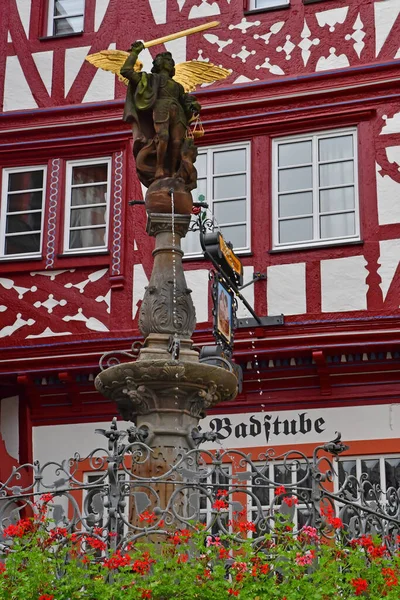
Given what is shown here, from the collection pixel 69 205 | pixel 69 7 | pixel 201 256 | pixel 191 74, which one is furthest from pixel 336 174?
pixel 191 74

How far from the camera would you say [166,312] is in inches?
339

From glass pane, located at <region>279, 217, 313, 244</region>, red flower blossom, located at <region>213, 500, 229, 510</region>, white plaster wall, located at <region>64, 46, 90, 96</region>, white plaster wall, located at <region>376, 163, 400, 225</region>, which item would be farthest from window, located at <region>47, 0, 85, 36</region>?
red flower blossom, located at <region>213, 500, 229, 510</region>

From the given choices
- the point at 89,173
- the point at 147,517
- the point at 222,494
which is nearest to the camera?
the point at 147,517

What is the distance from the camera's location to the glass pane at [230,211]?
15305 millimetres

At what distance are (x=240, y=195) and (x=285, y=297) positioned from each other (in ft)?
4.83

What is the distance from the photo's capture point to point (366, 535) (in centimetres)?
765

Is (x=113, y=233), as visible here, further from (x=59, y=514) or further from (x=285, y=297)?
(x=59, y=514)

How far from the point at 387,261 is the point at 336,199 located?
1.03m

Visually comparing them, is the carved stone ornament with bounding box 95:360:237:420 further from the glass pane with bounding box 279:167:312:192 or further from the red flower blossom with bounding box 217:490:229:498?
the glass pane with bounding box 279:167:312:192

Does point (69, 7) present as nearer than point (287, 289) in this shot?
No

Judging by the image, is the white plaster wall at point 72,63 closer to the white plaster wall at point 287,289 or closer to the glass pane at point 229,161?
the glass pane at point 229,161

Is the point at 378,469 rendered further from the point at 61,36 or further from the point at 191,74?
the point at 61,36

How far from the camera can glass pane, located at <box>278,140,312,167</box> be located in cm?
1526

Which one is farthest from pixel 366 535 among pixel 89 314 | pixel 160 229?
pixel 89 314
